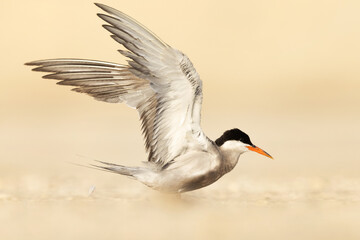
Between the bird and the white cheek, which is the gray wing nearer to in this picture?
the bird

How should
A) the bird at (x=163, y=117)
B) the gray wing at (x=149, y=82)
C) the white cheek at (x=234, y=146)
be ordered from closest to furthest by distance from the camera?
the gray wing at (x=149, y=82)
the bird at (x=163, y=117)
the white cheek at (x=234, y=146)

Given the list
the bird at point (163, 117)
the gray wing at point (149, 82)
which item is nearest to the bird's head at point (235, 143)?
the bird at point (163, 117)

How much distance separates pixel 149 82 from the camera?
649 cm

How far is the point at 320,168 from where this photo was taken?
10.0 m

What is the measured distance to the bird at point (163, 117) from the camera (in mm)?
6336

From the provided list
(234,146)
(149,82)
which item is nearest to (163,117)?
(149,82)

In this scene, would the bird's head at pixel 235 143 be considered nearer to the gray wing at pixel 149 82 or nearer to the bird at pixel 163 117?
the bird at pixel 163 117

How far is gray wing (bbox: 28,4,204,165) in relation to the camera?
608cm

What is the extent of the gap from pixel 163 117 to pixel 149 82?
0.27 meters

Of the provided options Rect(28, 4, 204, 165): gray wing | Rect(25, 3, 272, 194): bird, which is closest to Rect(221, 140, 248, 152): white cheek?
Rect(25, 3, 272, 194): bird

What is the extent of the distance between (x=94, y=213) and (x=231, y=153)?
1124 mm

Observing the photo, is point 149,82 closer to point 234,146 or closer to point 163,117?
point 163,117

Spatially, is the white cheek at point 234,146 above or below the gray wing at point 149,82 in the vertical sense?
below

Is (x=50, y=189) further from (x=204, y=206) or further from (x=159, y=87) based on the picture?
(x=159, y=87)
